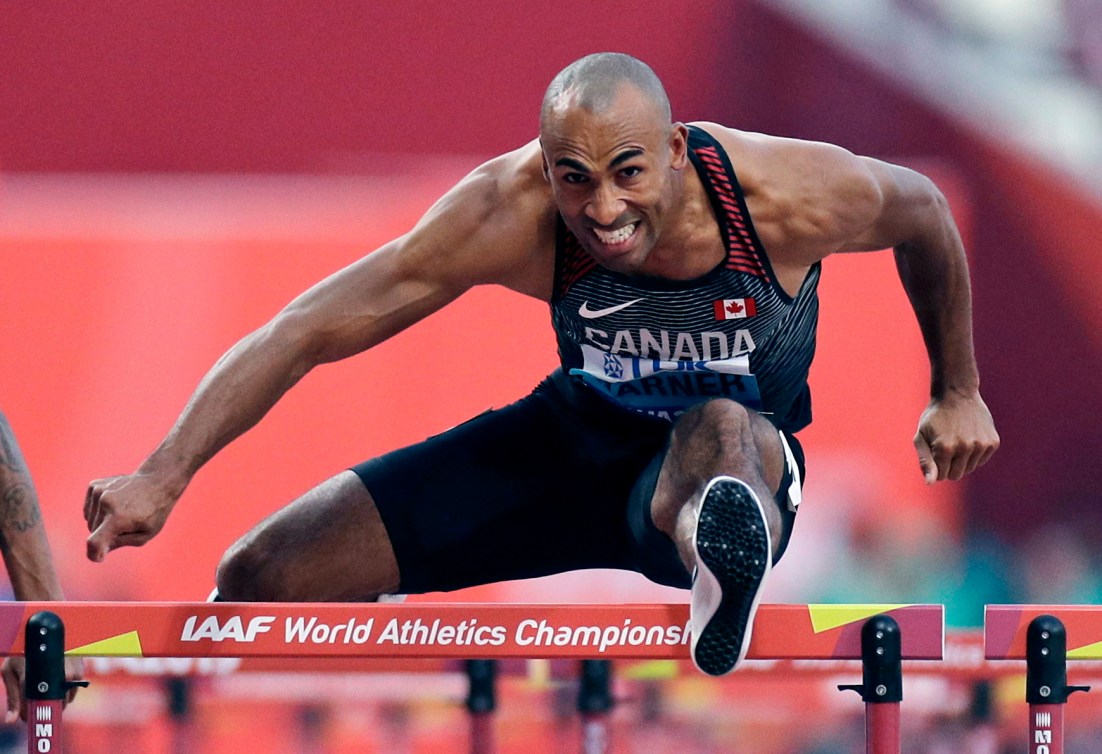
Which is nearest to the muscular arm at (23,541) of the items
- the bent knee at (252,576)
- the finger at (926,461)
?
the bent knee at (252,576)

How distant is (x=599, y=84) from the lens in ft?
8.50

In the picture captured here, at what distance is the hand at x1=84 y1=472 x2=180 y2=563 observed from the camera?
2570 millimetres

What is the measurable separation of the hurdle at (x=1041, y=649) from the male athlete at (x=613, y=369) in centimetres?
40

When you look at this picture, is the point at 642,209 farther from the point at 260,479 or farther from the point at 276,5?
the point at 276,5

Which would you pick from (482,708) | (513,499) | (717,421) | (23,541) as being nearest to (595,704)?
(482,708)

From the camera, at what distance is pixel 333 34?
575 centimetres

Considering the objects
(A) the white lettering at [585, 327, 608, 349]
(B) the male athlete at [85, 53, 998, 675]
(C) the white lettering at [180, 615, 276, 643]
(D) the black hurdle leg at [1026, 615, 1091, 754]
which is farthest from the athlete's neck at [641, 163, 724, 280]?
(C) the white lettering at [180, 615, 276, 643]

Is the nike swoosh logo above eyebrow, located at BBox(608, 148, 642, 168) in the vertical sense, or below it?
below

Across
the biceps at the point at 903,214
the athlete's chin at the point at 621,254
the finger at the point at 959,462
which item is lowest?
the finger at the point at 959,462

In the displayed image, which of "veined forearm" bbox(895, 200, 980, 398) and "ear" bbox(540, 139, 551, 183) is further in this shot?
"veined forearm" bbox(895, 200, 980, 398)

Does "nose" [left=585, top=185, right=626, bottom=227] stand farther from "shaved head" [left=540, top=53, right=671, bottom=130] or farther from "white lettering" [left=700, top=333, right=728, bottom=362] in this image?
"white lettering" [left=700, top=333, right=728, bottom=362]

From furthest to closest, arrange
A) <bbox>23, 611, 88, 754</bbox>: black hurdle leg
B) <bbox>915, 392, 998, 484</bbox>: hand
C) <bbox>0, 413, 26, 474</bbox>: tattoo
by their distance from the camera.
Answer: <bbox>0, 413, 26, 474</bbox>: tattoo, <bbox>915, 392, 998, 484</bbox>: hand, <bbox>23, 611, 88, 754</bbox>: black hurdle leg

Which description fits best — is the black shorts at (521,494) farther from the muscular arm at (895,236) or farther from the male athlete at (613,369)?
the muscular arm at (895,236)

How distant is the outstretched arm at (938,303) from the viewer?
3037mm
